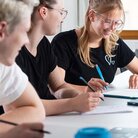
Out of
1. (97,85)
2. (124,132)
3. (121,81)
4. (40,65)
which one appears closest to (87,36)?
(121,81)

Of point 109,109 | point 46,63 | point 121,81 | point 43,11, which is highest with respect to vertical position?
point 43,11

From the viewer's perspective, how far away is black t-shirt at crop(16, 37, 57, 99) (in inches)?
70.6

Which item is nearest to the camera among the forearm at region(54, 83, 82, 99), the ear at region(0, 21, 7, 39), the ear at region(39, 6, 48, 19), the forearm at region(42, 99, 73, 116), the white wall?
the ear at region(0, 21, 7, 39)

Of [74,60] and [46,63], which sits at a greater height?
[46,63]

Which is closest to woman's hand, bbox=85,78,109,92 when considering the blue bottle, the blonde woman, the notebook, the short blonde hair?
the blonde woman

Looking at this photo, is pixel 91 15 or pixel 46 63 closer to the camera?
pixel 46 63

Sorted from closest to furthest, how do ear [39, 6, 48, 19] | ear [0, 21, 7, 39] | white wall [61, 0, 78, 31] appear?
ear [0, 21, 7, 39], ear [39, 6, 48, 19], white wall [61, 0, 78, 31]

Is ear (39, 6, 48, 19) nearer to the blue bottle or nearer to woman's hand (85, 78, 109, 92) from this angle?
woman's hand (85, 78, 109, 92)

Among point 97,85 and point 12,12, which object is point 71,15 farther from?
point 12,12

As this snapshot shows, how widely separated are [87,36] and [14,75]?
104 centimetres

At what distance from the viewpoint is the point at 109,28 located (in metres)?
2.27

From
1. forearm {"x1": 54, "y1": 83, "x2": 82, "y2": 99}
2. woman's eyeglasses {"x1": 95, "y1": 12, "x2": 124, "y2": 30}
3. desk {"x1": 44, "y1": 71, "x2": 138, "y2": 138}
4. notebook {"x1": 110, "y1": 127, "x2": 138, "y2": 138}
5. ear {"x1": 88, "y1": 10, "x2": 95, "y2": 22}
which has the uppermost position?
ear {"x1": 88, "y1": 10, "x2": 95, "y2": 22}

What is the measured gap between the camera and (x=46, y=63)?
77.2 inches

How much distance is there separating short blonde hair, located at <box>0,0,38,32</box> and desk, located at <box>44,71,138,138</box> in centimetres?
41
